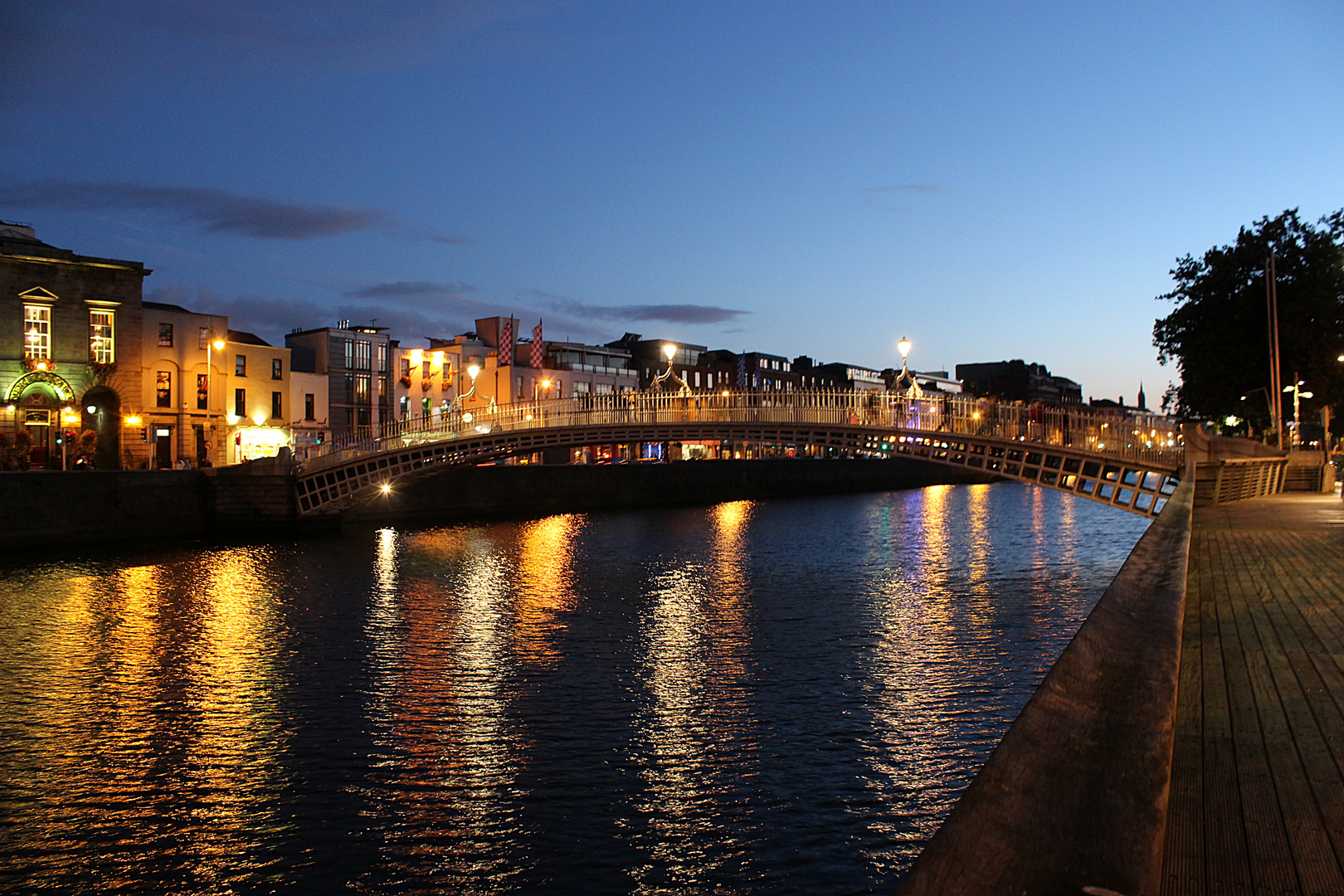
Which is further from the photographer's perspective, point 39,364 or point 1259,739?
point 39,364

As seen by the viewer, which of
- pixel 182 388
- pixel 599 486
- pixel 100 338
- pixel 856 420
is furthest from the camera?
pixel 599 486

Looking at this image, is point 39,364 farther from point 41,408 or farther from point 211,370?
point 211,370

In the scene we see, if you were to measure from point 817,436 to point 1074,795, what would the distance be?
34150 mm

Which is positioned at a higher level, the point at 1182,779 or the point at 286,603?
the point at 1182,779

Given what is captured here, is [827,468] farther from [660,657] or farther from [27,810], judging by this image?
[27,810]

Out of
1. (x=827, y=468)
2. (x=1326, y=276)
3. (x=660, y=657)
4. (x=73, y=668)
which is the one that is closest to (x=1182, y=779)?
(x=660, y=657)

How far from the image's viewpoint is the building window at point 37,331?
43188mm

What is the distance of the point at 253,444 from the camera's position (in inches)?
1980

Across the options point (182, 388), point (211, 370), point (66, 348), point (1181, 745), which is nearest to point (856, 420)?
point (1181, 745)

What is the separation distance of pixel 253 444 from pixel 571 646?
3696 cm

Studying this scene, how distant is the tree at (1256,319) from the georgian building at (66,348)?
48457 millimetres

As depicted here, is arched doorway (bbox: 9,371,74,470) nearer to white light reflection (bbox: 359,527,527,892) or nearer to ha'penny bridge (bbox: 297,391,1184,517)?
ha'penny bridge (bbox: 297,391,1184,517)

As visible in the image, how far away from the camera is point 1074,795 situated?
109 inches

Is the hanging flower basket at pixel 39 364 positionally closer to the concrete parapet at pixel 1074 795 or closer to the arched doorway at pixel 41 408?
the arched doorway at pixel 41 408
